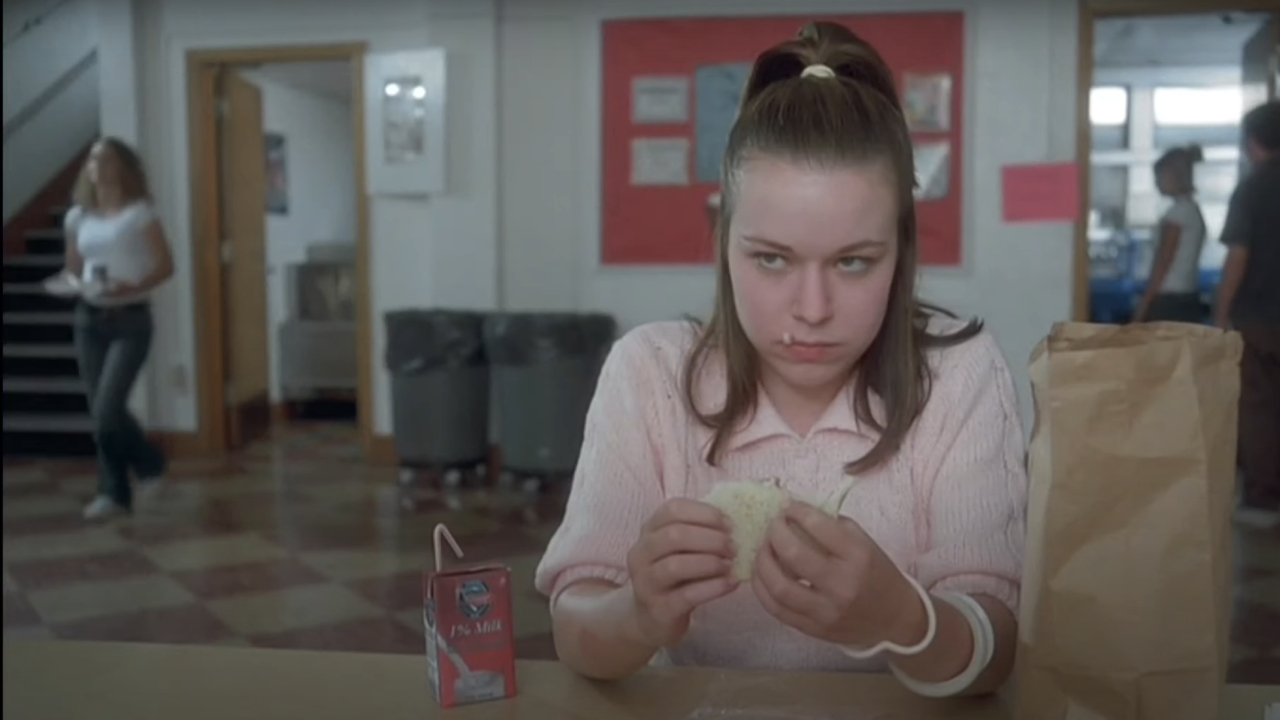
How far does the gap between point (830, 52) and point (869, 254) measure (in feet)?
0.63

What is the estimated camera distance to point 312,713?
2.76 feet

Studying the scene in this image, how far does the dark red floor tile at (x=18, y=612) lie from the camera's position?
305 cm

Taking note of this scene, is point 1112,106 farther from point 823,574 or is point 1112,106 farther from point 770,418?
point 823,574

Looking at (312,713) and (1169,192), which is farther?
(1169,192)

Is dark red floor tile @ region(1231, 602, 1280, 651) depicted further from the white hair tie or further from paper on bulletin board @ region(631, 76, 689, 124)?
paper on bulletin board @ region(631, 76, 689, 124)

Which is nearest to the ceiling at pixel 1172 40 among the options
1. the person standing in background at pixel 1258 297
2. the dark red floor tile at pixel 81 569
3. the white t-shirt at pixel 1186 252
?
the white t-shirt at pixel 1186 252

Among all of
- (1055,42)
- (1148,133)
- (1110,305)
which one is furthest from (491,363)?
(1148,133)

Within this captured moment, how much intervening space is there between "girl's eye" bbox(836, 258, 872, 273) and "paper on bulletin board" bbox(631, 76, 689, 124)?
3.85 m

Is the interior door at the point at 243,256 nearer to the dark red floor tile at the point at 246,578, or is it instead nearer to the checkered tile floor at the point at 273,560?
the checkered tile floor at the point at 273,560

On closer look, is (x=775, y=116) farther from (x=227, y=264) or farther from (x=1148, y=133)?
(x=1148, y=133)

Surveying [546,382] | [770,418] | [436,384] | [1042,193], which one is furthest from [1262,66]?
[770,418]

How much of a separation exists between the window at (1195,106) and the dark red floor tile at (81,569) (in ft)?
26.2

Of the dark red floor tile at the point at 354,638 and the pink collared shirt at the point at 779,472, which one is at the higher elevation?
the pink collared shirt at the point at 779,472

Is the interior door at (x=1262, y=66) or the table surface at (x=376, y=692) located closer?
the table surface at (x=376, y=692)
